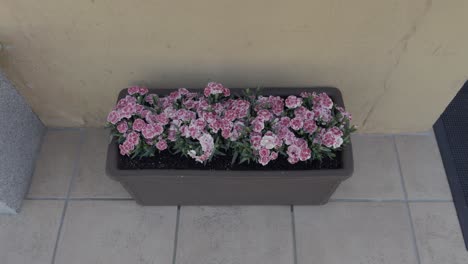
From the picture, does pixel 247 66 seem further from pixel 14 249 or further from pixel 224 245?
pixel 14 249

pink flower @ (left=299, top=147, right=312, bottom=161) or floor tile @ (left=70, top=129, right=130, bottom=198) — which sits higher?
floor tile @ (left=70, top=129, right=130, bottom=198)

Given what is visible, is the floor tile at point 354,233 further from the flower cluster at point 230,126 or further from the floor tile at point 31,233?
the floor tile at point 31,233

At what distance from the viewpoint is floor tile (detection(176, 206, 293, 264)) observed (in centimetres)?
153

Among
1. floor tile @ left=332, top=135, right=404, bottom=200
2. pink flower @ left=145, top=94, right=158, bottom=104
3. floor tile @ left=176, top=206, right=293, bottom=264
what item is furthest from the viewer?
floor tile @ left=332, top=135, right=404, bottom=200

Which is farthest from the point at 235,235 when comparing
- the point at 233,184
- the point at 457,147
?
the point at 457,147

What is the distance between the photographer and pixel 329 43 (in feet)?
4.35

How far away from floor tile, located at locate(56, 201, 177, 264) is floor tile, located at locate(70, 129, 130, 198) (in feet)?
0.13

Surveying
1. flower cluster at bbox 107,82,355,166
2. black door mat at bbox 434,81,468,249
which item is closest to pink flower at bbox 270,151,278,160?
flower cluster at bbox 107,82,355,166

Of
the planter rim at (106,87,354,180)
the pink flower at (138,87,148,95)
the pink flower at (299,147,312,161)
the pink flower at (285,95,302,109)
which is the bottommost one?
the planter rim at (106,87,354,180)

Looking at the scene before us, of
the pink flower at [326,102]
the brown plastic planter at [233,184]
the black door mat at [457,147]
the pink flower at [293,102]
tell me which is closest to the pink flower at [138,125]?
the brown plastic planter at [233,184]

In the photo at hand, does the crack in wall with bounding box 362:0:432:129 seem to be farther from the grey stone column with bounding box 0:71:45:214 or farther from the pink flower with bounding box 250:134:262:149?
the grey stone column with bounding box 0:71:45:214

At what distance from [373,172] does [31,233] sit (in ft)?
4.45

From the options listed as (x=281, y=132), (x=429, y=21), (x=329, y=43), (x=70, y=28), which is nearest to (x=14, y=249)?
(x=70, y=28)

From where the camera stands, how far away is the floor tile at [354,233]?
5.00ft
